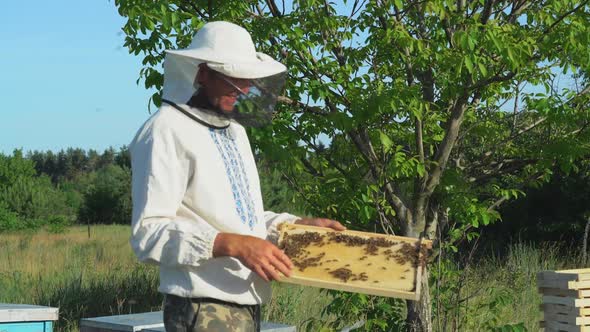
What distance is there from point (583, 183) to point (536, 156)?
22.2 ft

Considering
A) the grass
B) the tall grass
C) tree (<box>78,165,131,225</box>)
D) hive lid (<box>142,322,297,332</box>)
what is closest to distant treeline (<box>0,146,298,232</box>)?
tree (<box>78,165,131,225</box>)

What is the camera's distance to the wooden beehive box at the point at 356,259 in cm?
228

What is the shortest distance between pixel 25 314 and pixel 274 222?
2.16 meters

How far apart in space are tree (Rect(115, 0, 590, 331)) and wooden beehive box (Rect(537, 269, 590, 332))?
0.61m

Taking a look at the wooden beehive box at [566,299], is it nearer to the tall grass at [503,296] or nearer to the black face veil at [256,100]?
the tall grass at [503,296]

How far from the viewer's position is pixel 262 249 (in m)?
1.92

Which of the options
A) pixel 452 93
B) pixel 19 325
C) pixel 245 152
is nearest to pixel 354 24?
pixel 452 93

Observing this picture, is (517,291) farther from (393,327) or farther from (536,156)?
(393,327)

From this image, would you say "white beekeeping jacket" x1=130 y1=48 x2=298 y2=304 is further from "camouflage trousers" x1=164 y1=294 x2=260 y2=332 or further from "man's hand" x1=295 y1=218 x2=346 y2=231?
"man's hand" x1=295 y1=218 x2=346 y2=231

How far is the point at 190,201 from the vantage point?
2105 mm

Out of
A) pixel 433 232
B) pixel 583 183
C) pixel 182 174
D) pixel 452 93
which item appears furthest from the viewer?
pixel 583 183

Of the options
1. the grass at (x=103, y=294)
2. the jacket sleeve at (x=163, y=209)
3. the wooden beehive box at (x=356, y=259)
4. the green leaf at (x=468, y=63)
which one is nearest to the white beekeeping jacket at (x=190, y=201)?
the jacket sleeve at (x=163, y=209)

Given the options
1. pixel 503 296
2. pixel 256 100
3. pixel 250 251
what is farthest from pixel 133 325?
pixel 503 296

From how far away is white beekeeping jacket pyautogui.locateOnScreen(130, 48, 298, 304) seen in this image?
197 centimetres
